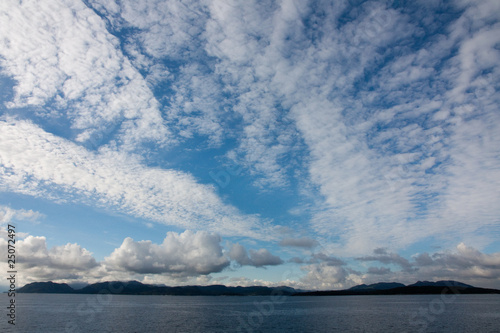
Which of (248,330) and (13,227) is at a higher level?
(13,227)

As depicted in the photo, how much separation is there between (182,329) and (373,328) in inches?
→ 2850

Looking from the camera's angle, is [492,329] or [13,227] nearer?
[13,227]

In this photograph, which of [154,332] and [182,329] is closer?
[154,332]

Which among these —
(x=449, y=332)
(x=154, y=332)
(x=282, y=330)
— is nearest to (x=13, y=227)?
(x=154, y=332)

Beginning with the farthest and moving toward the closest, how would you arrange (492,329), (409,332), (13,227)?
(492,329), (409,332), (13,227)

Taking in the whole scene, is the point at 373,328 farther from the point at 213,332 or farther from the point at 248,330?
the point at 213,332

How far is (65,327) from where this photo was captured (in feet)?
346

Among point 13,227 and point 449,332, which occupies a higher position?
point 13,227

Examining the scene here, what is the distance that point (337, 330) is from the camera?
102m

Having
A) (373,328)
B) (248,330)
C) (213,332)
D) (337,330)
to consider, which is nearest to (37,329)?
(213,332)

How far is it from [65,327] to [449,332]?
→ 13920 cm

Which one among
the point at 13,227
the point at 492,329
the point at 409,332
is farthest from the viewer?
the point at 492,329

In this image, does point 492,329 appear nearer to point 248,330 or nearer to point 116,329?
point 248,330

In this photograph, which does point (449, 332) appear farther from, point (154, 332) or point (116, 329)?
point (116, 329)
